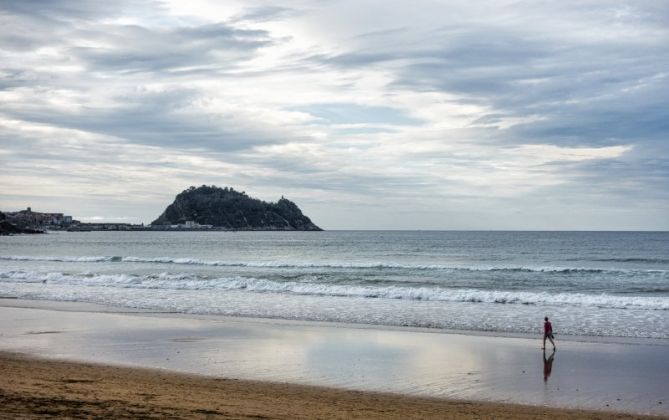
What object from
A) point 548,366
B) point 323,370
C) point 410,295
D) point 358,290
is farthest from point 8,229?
point 548,366

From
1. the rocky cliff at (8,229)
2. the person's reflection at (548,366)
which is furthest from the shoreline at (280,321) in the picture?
the rocky cliff at (8,229)

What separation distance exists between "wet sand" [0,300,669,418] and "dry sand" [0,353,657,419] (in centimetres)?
3

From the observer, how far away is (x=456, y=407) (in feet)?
35.2

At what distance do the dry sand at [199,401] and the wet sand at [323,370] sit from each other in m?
0.03

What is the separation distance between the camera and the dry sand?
9.15m

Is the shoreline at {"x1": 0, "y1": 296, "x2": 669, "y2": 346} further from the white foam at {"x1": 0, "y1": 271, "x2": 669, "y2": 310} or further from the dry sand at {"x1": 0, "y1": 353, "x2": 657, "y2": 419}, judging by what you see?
the dry sand at {"x1": 0, "y1": 353, "x2": 657, "y2": 419}

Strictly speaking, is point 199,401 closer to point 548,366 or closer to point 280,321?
point 548,366

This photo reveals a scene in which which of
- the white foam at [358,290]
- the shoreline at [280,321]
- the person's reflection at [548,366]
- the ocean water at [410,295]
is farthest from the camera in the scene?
the white foam at [358,290]

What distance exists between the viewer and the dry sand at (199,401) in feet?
30.0

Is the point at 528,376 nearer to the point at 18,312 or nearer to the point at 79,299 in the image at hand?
the point at 18,312

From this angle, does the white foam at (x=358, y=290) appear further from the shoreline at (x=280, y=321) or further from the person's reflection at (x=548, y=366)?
the person's reflection at (x=548, y=366)

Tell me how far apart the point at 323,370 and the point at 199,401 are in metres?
4.14

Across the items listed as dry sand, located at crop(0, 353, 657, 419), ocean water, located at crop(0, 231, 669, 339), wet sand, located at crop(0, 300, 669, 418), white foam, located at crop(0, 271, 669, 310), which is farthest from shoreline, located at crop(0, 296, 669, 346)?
dry sand, located at crop(0, 353, 657, 419)

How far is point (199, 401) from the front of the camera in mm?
10266
